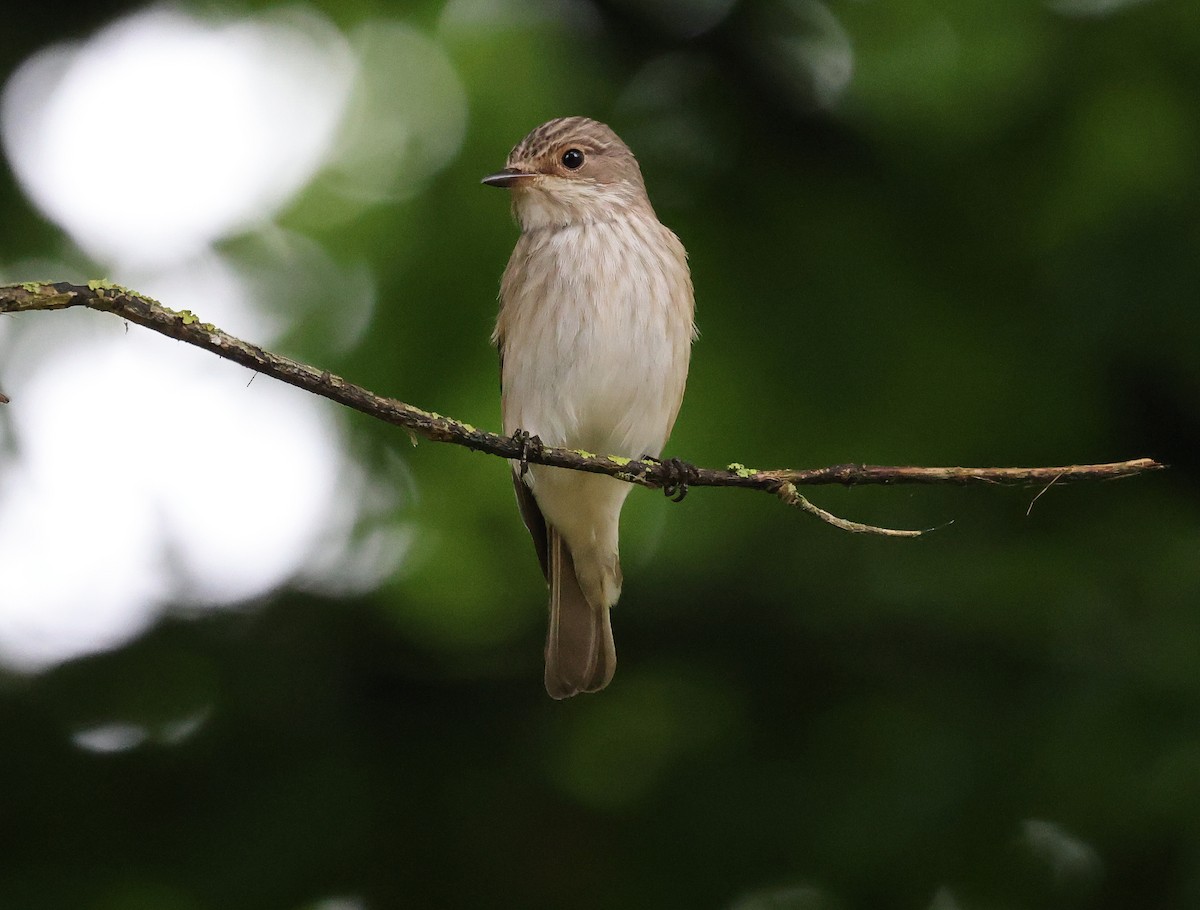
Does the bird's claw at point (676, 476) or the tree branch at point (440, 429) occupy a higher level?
the bird's claw at point (676, 476)

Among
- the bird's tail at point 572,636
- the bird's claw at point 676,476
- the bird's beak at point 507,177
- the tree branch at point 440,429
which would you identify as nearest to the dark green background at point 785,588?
the bird's tail at point 572,636

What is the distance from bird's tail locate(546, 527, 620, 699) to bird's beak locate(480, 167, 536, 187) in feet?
4.36

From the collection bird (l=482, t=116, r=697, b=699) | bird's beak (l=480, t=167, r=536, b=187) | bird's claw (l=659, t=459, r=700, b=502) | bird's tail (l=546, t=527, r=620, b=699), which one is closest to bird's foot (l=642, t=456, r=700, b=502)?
bird's claw (l=659, t=459, r=700, b=502)

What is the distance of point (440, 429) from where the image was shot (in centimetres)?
264

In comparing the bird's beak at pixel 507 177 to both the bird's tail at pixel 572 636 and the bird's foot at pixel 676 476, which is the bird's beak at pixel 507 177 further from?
the bird's tail at pixel 572 636

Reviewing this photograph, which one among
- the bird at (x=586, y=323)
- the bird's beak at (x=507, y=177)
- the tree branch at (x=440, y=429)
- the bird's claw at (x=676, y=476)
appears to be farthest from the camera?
the bird at (x=586, y=323)

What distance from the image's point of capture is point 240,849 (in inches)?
190

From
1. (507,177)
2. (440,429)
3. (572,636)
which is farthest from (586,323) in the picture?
(440,429)

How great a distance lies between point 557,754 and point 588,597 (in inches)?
24.8

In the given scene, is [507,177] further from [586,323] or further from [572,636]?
[572,636]

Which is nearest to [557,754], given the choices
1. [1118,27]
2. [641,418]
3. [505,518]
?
[505,518]

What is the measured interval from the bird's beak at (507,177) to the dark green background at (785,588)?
63cm

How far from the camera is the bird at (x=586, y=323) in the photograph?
449 centimetres

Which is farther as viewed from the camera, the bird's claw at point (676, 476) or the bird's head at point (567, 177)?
the bird's head at point (567, 177)
